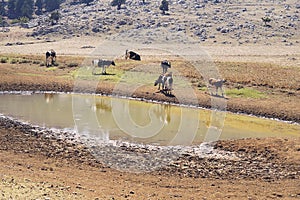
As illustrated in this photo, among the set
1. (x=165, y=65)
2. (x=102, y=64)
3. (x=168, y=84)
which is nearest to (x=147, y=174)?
(x=168, y=84)

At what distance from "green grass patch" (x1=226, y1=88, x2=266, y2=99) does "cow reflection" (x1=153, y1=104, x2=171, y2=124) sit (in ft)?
14.3

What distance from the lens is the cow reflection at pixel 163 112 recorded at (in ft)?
86.7

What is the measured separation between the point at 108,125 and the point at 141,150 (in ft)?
16.9

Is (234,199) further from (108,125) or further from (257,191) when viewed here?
(108,125)

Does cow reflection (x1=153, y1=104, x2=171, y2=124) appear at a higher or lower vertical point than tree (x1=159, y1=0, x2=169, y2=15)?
lower

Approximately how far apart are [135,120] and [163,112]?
2.79 m

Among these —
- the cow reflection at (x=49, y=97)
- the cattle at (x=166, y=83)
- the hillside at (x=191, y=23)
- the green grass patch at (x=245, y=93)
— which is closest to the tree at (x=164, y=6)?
the hillside at (x=191, y=23)

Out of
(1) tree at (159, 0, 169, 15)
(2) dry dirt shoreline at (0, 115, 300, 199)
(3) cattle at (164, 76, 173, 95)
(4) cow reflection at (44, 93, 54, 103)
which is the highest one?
(1) tree at (159, 0, 169, 15)

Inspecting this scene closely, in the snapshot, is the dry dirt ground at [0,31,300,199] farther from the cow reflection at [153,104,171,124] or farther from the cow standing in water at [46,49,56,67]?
the cow standing in water at [46,49,56,67]

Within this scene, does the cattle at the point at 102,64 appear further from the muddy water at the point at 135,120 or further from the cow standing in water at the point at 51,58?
the muddy water at the point at 135,120

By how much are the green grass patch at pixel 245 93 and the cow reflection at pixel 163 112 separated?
172 inches

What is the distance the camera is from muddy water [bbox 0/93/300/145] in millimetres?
22688

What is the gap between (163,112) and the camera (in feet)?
92.5

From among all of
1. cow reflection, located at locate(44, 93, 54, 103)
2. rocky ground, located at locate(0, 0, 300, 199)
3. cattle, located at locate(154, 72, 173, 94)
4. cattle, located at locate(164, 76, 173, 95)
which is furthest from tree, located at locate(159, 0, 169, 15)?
cow reflection, located at locate(44, 93, 54, 103)
